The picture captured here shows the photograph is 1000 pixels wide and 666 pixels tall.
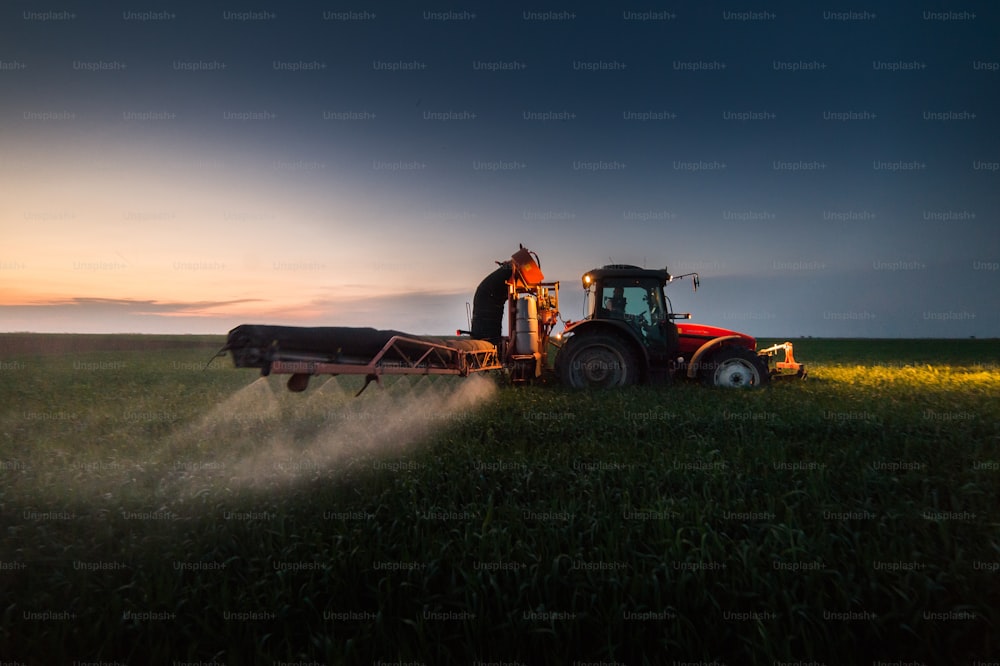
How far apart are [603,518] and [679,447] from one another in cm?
278

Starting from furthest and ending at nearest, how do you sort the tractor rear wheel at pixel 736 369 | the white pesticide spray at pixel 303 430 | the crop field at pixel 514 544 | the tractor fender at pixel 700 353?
the tractor rear wheel at pixel 736 369, the tractor fender at pixel 700 353, the white pesticide spray at pixel 303 430, the crop field at pixel 514 544

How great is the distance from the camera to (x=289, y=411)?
9359mm

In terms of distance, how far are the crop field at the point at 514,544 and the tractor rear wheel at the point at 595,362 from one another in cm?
356

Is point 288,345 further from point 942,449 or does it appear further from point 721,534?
point 942,449

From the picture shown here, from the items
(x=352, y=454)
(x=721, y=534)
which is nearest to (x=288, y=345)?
(x=352, y=454)

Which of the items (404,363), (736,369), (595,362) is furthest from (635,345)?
(404,363)

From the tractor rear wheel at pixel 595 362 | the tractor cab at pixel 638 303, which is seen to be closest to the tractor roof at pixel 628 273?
the tractor cab at pixel 638 303

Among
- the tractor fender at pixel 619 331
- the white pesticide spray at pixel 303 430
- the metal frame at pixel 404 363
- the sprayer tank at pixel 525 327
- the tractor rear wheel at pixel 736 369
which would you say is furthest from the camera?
the sprayer tank at pixel 525 327

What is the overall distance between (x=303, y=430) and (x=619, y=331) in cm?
720

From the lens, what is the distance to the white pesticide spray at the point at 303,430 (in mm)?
5676

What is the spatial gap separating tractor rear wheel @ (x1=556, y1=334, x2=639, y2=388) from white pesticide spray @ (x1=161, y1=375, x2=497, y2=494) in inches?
73.2

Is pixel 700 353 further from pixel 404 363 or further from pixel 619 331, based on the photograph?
pixel 404 363

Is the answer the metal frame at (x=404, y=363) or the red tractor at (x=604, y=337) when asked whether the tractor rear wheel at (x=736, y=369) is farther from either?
the metal frame at (x=404, y=363)

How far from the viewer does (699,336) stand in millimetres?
11992
